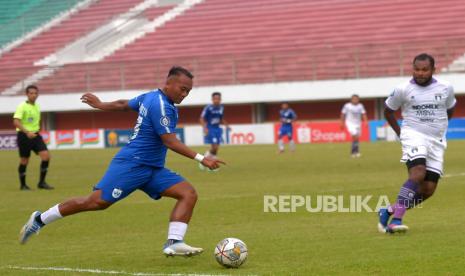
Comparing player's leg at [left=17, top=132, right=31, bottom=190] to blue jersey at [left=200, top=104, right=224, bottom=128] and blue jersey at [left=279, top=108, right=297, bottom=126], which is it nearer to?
blue jersey at [left=200, top=104, right=224, bottom=128]

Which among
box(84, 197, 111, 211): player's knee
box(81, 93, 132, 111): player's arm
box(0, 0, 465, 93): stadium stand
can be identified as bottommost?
box(84, 197, 111, 211): player's knee

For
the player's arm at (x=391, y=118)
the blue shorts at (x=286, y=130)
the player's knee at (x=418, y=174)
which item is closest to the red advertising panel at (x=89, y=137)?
the blue shorts at (x=286, y=130)

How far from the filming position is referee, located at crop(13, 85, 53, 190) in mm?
19312

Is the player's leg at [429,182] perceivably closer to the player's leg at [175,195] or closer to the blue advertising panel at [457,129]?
the player's leg at [175,195]

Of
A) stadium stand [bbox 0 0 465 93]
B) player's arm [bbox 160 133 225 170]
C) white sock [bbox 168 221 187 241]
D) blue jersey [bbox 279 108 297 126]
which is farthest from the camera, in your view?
stadium stand [bbox 0 0 465 93]

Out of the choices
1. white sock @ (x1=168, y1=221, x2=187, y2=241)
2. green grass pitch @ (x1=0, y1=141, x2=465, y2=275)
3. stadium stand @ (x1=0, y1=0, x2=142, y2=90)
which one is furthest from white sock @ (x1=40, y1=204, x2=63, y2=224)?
stadium stand @ (x1=0, y1=0, x2=142, y2=90)

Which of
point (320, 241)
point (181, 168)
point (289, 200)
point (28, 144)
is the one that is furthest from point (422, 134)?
point (181, 168)

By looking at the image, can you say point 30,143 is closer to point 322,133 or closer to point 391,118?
point 391,118

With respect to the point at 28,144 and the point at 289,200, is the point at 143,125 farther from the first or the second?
the point at 28,144

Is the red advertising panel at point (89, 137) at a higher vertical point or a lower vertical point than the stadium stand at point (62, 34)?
lower

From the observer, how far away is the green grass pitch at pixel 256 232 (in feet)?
28.6

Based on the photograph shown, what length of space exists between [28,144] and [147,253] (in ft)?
36.3

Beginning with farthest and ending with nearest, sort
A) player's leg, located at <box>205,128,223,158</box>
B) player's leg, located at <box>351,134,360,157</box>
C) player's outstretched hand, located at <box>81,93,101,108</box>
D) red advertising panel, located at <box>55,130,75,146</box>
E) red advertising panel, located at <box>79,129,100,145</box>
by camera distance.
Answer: red advertising panel, located at <box>55,130,75,146</box> → red advertising panel, located at <box>79,129,100,145</box> → player's leg, located at <box>351,134,360,157</box> → player's leg, located at <box>205,128,223,158</box> → player's outstretched hand, located at <box>81,93,101,108</box>

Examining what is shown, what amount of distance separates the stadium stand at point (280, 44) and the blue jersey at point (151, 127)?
118 ft
